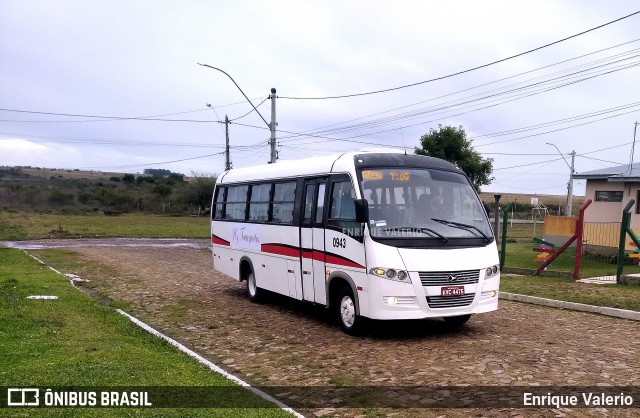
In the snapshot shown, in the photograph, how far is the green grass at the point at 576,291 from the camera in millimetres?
12656

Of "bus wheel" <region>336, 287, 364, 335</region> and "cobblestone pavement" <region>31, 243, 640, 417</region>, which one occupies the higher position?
"bus wheel" <region>336, 287, 364, 335</region>

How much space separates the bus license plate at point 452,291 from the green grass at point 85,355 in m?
3.54

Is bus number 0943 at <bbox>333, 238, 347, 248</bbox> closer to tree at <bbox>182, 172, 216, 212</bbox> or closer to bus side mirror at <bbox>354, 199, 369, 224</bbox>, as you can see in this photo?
bus side mirror at <bbox>354, 199, 369, 224</bbox>

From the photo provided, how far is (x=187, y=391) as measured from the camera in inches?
257

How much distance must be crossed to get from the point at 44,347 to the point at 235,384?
2849 mm

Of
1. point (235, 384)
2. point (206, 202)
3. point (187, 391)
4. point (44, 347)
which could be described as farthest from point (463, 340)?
point (206, 202)

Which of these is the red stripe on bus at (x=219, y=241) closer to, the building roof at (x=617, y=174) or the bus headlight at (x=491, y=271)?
the bus headlight at (x=491, y=271)

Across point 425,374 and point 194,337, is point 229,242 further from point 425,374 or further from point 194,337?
point 425,374

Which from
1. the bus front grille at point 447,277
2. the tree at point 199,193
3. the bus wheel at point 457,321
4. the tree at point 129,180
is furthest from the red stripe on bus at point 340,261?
the tree at point 129,180

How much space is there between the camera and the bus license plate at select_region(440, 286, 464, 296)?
29.9 feet

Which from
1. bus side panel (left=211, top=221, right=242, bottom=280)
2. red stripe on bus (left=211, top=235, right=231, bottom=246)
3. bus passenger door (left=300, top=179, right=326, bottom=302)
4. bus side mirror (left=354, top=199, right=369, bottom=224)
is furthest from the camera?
red stripe on bus (left=211, top=235, right=231, bottom=246)

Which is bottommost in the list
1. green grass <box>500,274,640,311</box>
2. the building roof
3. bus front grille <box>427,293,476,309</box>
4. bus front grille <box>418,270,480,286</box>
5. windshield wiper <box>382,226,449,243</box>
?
green grass <box>500,274,640,311</box>

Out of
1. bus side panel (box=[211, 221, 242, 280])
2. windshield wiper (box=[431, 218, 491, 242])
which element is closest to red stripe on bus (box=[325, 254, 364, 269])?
windshield wiper (box=[431, 218, 491, 242])

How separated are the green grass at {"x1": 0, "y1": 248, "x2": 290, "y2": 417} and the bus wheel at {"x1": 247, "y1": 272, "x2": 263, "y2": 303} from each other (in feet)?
10.8
